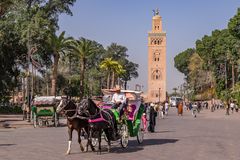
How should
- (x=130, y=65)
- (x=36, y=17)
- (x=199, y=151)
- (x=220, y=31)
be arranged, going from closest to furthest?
(x=199, y=151) → (x=36, y=17) → (x=220, y=31) → (x=130, y=65)

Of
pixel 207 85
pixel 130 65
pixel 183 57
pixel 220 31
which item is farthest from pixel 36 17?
pixel 183 57

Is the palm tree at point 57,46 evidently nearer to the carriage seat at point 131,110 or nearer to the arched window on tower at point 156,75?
the carriage seat at point 131,110

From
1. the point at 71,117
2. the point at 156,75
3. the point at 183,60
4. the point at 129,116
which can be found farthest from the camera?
the point at 183,60

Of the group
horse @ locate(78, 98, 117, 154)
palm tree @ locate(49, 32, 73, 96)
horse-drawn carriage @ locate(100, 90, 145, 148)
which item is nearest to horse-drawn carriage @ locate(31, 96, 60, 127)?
horse-drawn carriage @ locate(100, 90, 145, 148)

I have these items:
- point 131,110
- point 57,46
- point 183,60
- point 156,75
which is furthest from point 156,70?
point 131,110

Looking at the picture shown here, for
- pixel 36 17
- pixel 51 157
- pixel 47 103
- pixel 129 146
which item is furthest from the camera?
pixel 36 17

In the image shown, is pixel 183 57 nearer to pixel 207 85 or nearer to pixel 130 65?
pixel 130 65

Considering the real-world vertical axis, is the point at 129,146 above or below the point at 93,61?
below

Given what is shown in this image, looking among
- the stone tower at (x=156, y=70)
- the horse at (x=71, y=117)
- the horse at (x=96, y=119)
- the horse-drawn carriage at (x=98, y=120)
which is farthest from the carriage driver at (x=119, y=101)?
the stone tower at (x=156, y=70)

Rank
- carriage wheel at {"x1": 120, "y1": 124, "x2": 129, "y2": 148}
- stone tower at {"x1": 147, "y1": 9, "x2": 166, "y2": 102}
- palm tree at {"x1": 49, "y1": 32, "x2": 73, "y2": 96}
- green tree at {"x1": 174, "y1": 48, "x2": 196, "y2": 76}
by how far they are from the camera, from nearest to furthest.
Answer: carriage wheel at {"x1": 120, "y1": 124, "x2": 129, "y2": 148}, palm tree at {"x1": 49, "y1": 32, "x2": 73, "y2": 96}, stone tower at {"x1": 147, "y1": 9, "x2": 166, "y2": 102}, green tree at {"x1": 174, "y1": 48, "x2": 196, "y2": 76}

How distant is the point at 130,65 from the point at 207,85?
31.4 meters

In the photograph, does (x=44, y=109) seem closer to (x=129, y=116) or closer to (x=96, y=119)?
(x=129, y=116)

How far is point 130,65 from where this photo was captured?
501ft

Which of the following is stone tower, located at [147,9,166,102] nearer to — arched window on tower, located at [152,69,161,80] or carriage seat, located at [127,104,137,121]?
arched window on tower, located at [152,69,161,80]
